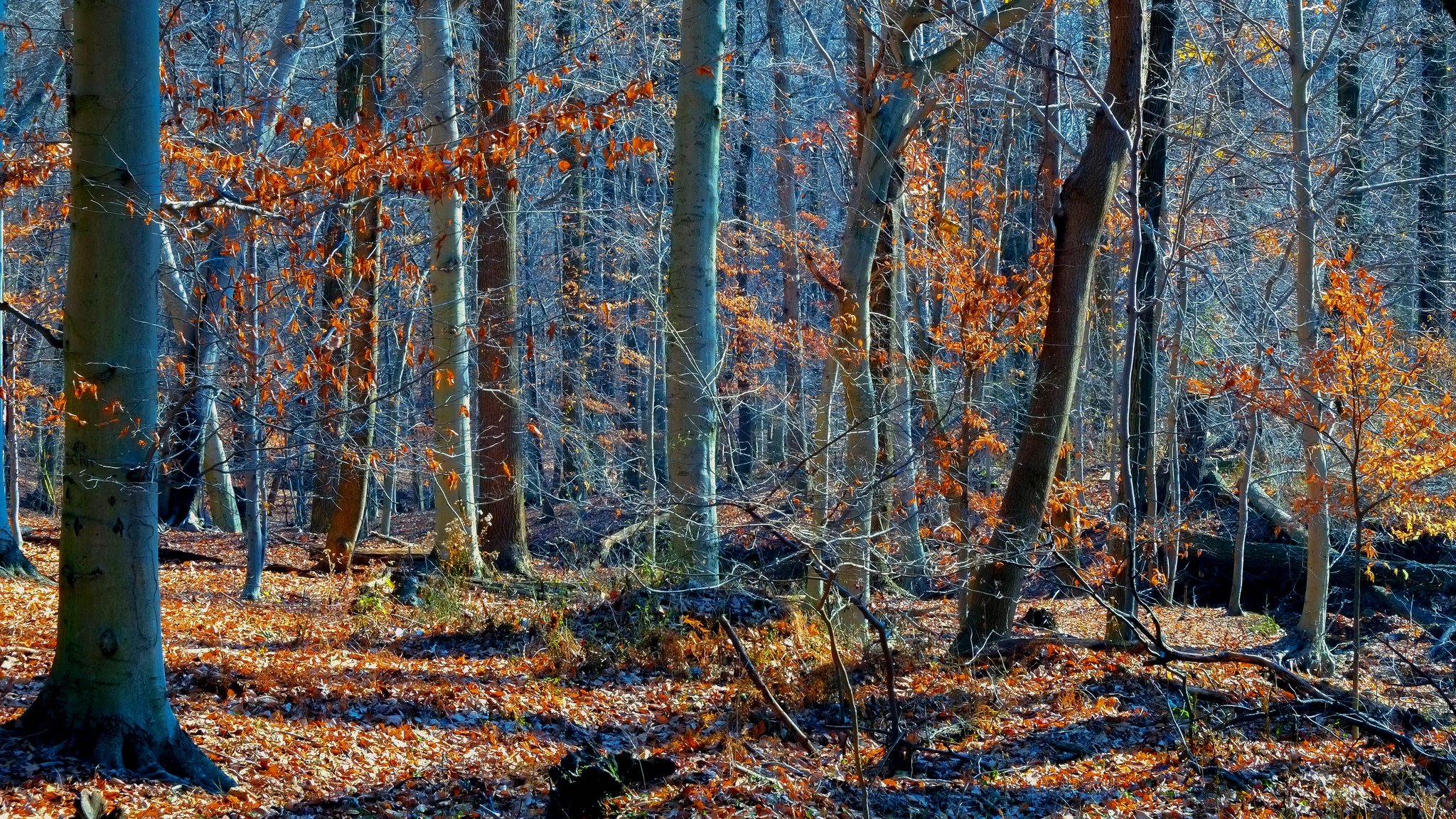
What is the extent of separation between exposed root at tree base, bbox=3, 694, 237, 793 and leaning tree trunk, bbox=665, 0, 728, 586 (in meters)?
4.33

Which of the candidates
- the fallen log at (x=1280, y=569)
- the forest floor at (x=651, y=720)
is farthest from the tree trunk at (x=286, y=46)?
the fallen log at (x=1280, y=569)

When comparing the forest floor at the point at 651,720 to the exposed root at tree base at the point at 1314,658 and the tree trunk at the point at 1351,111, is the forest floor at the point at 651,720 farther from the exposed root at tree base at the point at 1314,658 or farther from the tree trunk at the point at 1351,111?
the tree trunk at the point at 1351,111

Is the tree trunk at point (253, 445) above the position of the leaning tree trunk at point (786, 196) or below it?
below

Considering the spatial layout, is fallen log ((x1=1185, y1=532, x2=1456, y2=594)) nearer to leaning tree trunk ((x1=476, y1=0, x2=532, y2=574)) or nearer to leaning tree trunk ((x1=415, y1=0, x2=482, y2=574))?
leaning tree trunk ((x1=476, y1=0, x2=532, y2=574))

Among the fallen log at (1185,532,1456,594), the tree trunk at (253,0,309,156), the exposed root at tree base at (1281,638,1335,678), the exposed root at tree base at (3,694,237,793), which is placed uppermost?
the tree trunk at (253,0,309,156)

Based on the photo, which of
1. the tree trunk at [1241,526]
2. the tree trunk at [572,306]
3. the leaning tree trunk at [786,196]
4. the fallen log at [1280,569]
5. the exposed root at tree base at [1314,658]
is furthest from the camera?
the tree trunk at [572,306]

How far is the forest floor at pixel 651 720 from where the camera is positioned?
5098 mm

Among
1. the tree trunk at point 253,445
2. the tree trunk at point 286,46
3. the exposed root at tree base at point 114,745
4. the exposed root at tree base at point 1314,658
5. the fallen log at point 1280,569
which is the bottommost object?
the exposed root at tree base at point 1314,658

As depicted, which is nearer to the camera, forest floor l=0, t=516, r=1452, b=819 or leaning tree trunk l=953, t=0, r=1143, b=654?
forest floor l=0, t=516, r=1452, b=819

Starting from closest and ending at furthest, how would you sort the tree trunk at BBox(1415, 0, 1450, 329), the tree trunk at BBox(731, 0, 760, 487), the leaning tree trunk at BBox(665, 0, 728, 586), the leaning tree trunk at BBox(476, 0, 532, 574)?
the leaning tree trunk at BBox(665, 0, 728, 586) < the leaning tree trunk at BBox(476, 0, 532, 574) < the tree trunk at BBox(1415, 0, 1450, 329) < the tree trunk at BBox(731, 0, 760, 487)

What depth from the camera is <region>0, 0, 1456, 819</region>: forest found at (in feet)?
15.6

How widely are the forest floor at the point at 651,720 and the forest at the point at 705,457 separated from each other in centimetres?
5

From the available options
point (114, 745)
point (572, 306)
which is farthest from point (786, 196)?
point (114, 745)

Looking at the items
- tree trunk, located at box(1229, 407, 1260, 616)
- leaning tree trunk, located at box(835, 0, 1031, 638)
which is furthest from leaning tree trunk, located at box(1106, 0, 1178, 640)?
leaning tree trunk, located at box(835, 0, 1031, 638)
